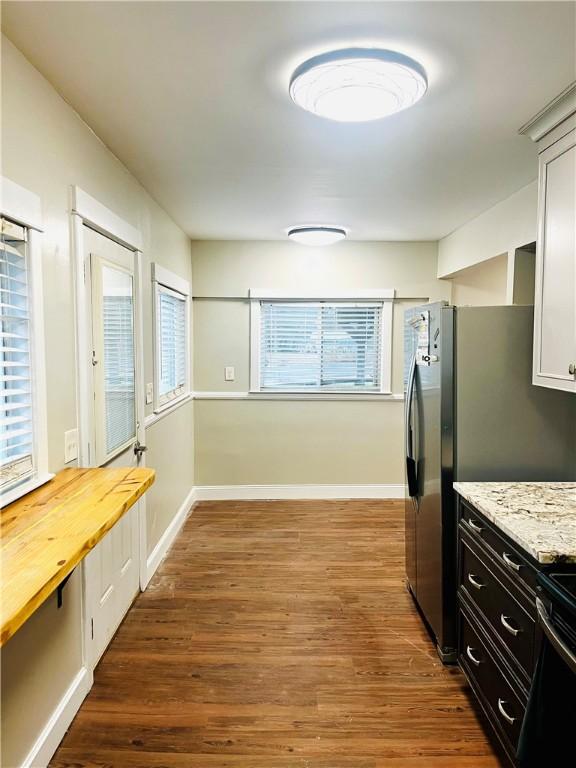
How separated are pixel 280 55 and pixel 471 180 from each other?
1691 mm

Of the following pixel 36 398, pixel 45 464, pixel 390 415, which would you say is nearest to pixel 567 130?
pixel 36 398

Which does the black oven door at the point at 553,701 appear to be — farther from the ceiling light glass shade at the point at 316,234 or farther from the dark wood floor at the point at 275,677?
the ceiling light glass shade at the point at 316,234

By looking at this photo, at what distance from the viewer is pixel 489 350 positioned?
226cm

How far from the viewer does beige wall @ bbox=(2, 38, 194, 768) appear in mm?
1556

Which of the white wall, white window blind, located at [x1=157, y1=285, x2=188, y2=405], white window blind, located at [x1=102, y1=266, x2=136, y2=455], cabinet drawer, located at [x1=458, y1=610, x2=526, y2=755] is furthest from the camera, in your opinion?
white window blind, located at [x1=157, y1=285, x2=188, y2=405]

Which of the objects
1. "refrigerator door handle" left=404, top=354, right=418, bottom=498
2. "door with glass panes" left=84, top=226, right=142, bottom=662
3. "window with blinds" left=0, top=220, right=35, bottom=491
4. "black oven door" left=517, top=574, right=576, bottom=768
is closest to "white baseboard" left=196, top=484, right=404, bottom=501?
"door with glass panes" left=84, top=226, right=142, bottom=662

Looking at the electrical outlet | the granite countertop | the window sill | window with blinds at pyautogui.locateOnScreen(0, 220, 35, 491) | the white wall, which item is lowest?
the granite countertop

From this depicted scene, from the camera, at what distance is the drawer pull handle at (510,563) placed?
5.39 ft

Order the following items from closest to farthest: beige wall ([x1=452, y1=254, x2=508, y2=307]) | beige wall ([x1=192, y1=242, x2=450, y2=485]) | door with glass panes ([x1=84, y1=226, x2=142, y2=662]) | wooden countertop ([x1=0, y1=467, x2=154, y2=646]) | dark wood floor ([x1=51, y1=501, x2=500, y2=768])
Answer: wooden countertop ([x1=0, y1=467, x2=154, y2=646]), dark wood floor ([x1=51, y1=501, x2=500, y2=768]), door with glass panes ([x1=84, y1=226, x2=142, y2=662]), beige wall ([x1=452, y1=254, x2=508, y2=307]), beige wall ([x1=192, y1=242, x2=450, y2=485])

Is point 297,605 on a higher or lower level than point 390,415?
lower

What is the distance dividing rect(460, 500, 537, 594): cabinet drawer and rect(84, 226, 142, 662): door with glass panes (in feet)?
5.60

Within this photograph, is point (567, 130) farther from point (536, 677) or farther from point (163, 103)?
point (536, 677)

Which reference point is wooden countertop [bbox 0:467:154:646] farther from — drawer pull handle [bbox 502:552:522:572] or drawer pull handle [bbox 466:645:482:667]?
drawer pull handle [bbox 466:645:482:667]

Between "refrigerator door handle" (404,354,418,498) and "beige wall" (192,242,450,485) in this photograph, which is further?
"beige wall" (192,242,450,485)
